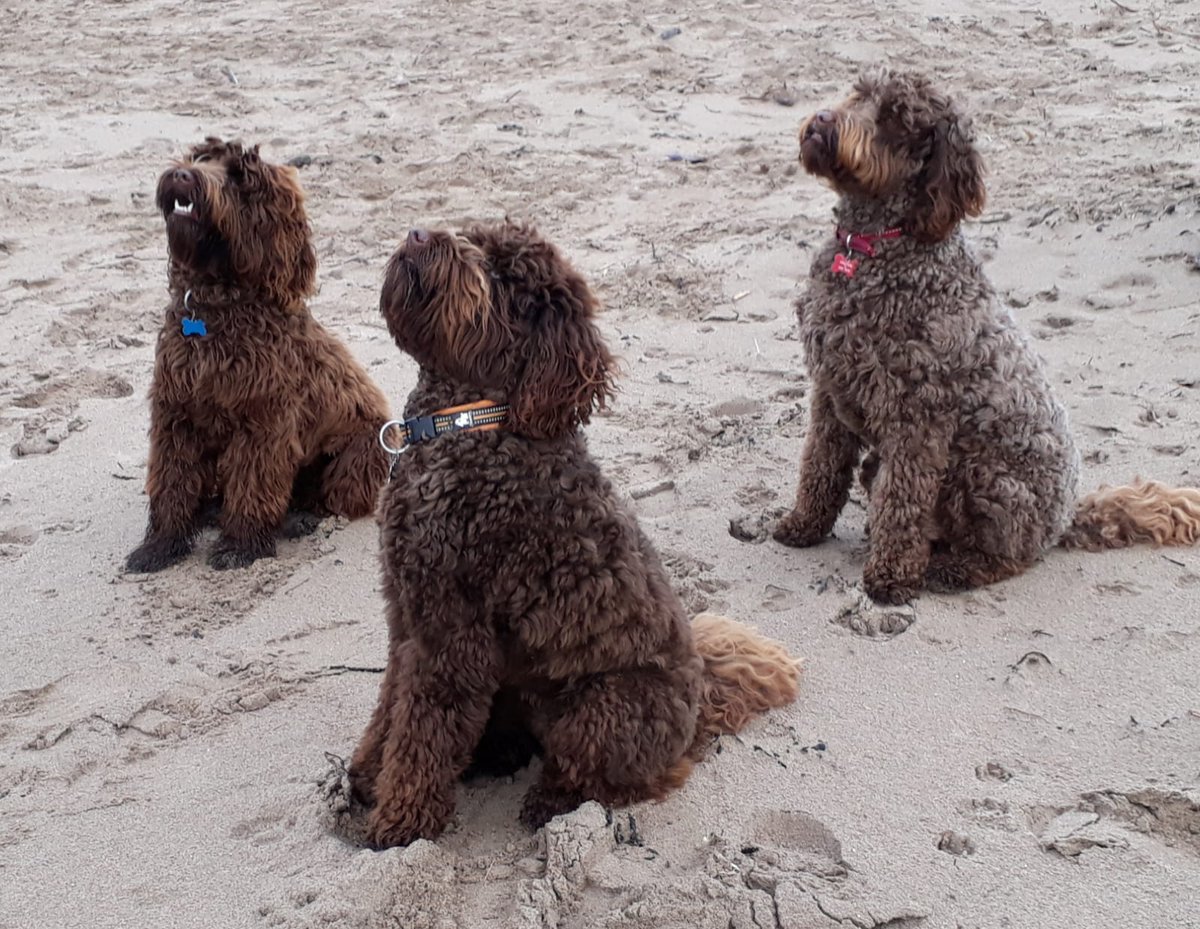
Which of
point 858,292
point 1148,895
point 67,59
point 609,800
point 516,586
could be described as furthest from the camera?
point 67,59

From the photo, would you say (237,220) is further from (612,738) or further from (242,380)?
(612,738)

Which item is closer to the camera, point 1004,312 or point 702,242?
point 1004,312

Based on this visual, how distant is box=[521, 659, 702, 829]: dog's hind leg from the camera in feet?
10.1

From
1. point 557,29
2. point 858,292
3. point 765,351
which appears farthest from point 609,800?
point 557,29

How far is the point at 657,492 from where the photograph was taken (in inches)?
202

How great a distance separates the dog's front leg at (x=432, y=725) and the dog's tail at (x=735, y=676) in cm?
73

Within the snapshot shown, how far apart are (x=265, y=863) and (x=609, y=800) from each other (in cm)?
90

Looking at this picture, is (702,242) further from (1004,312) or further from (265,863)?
(265,863)

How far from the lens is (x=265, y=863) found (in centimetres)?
310

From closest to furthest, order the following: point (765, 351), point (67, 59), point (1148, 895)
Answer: point (1148, 895) → point (765, 351) → point (67, 59)

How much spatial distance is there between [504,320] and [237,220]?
6.65 feet

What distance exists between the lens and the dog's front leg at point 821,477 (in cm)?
463

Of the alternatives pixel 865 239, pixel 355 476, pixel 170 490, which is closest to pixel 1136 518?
pixel 865 239

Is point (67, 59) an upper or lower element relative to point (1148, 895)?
upper
